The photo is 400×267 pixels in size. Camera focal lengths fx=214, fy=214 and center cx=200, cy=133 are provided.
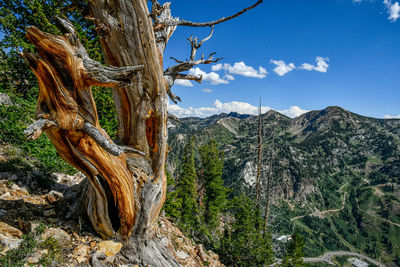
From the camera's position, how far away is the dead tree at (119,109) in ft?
11.6

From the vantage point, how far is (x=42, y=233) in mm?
4449

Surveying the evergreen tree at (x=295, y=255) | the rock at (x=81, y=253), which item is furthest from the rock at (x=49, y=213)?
the evergreen tree at (x=295, y=255)

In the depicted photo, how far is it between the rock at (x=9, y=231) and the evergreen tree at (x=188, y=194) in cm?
1289

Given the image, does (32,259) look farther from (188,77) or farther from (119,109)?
(188,77)

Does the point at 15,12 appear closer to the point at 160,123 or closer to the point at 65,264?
the point at 160,123

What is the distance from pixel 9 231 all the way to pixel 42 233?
0.58m

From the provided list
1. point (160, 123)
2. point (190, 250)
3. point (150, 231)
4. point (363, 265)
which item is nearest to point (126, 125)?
point (160, 123)

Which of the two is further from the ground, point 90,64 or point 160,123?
point 90,64

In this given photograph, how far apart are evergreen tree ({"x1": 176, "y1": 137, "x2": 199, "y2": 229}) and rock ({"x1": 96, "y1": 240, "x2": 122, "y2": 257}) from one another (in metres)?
11.7

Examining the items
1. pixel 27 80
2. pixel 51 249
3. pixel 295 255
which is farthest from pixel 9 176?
pixel 295 255

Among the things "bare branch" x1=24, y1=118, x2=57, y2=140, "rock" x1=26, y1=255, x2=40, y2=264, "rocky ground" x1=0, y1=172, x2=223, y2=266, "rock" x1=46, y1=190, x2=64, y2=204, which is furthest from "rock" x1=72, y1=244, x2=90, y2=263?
"bare branch" x1=24, y1=118, x2=57, y2=140

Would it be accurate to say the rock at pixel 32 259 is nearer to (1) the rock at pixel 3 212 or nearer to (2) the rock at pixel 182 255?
(1) the rock at pixel 3 212

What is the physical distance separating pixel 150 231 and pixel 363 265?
16783 cm

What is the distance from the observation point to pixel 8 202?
200 inches
